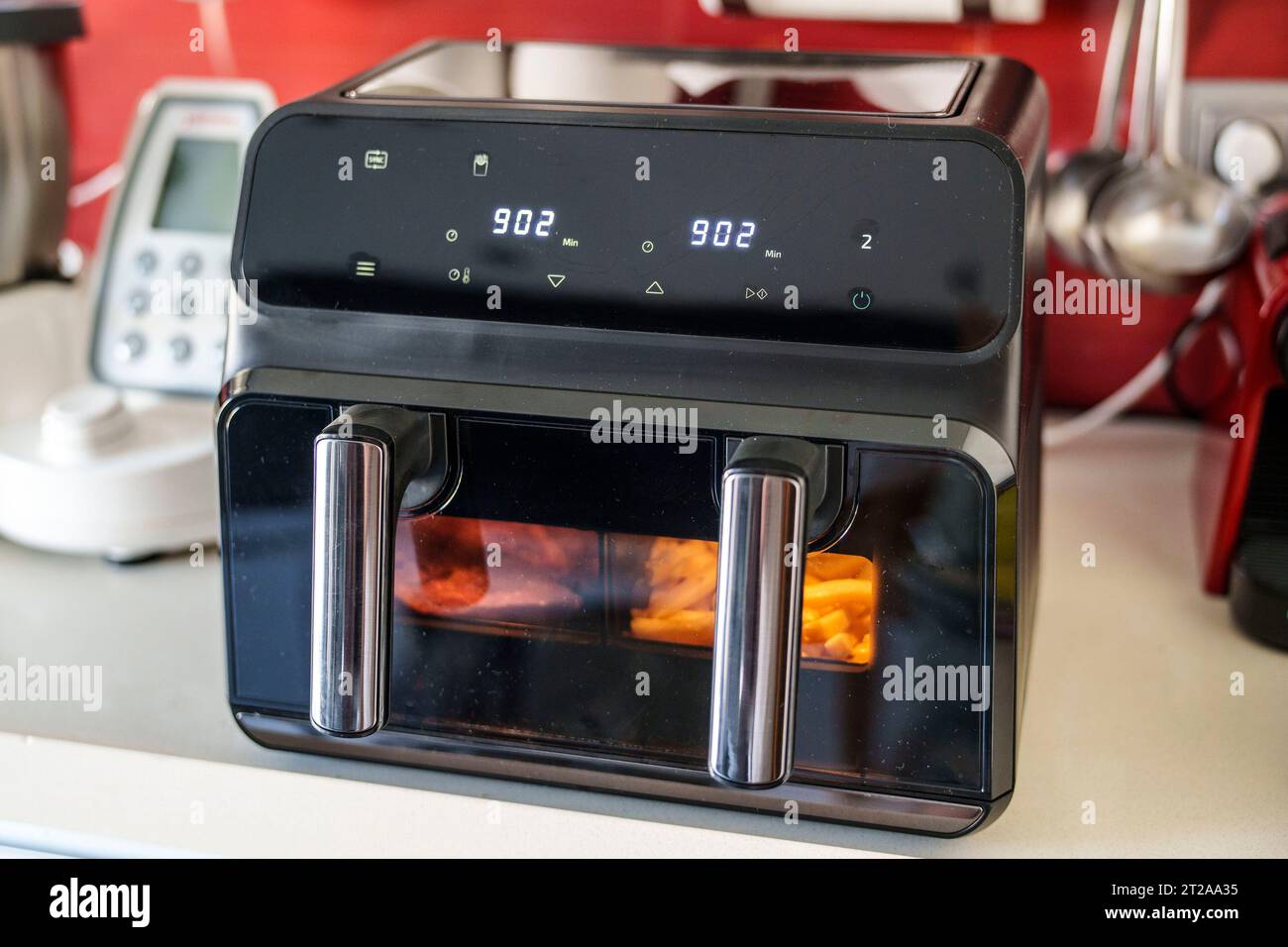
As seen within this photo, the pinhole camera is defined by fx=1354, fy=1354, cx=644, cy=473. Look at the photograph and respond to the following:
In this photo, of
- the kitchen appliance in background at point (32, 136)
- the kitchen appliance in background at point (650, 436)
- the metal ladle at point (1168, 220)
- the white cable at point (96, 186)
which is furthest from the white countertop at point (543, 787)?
the white cable at point (96, 186)

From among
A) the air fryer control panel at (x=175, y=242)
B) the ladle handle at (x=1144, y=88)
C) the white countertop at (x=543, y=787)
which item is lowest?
the white countertop at (x=543, y=787)

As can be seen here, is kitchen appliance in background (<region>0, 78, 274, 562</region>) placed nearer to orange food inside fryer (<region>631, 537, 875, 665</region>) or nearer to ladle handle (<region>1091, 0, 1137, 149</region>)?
orange food inside fryer (<region>631, 537, 875, 665</region>)

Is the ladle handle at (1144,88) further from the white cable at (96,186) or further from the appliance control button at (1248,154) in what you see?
the white cable at (96,186)

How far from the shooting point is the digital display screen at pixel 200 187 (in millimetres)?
929

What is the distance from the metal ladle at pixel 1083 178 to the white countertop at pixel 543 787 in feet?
0.72

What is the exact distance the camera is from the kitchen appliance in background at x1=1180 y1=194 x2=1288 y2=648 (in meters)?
0.70

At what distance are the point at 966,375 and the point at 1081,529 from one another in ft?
1.27

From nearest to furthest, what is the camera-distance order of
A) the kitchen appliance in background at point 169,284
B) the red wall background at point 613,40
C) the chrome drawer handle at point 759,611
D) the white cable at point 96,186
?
the chrome drawer handle at point 759,611
the kitchen appliance in background at point 169,284
the red wall background at point 613,40
the white cable at point 96,186

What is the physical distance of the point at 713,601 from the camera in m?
0.56

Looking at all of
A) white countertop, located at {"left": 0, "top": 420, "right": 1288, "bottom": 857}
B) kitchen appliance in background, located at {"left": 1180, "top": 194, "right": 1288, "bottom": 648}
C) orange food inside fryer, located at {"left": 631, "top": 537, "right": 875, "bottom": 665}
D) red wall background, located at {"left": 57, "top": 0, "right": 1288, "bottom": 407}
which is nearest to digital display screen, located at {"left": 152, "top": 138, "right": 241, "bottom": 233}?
red wall background, located at {"left": 57, "top": 0, "right": 1288, "bottom": 407}

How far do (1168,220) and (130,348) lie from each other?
0.67m

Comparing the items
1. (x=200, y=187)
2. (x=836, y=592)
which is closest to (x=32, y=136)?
(x=200, y=187)

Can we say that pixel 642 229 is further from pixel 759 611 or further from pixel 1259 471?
pixel 1259 471
